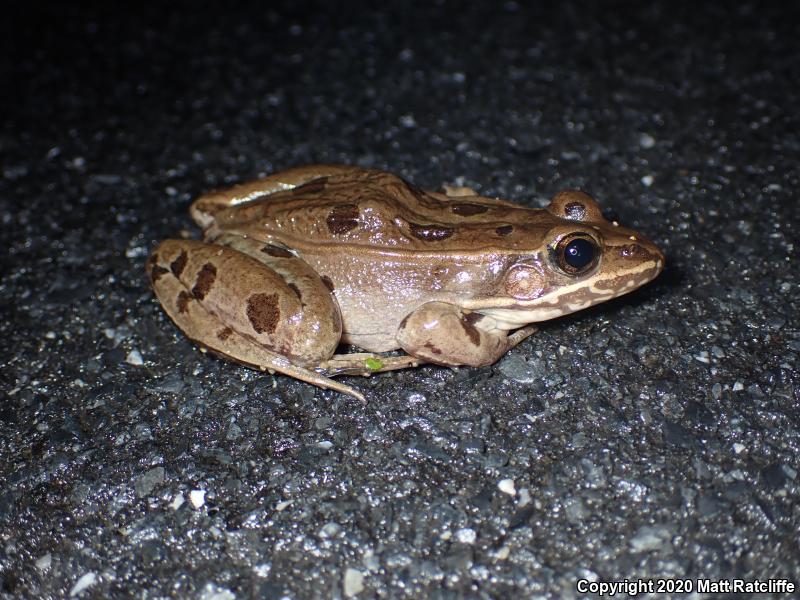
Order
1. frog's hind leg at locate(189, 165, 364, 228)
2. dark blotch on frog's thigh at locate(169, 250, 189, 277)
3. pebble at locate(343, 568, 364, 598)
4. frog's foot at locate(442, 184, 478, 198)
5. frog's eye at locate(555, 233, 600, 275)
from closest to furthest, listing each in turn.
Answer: pebble at locate(343, 568, 364, 598) < frog's eye at locate(555, 233, 600, 275) < dark blotch on frog's thigh at locate(169, 250, 189, 277) < frog's hind leg at locate(189, 165, 364, 228) < frog's foot at locate(442, 184, 478, 198)

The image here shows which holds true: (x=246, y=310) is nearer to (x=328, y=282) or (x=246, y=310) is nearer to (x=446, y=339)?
(x=328, y=282)

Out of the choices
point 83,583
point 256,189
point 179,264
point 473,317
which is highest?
point 256,189

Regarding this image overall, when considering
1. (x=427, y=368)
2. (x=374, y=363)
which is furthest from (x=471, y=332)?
(x=374, y=363)

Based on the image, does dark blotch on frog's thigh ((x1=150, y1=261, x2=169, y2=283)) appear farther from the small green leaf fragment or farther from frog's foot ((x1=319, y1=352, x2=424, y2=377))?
the small green leaf fragment

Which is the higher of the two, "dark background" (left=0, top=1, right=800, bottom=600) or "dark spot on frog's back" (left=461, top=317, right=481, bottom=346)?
"dark spot on frog's back" (left=461, top=317, right=481, bottom=346)

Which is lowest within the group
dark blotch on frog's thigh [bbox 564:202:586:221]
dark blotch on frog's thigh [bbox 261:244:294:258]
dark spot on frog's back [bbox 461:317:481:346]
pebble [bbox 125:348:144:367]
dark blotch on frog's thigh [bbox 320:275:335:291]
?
pebble [bbox 125:348:144:367]

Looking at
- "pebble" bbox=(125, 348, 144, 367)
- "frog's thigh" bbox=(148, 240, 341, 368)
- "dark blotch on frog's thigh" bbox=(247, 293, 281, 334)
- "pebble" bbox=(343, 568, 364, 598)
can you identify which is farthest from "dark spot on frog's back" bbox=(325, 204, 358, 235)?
"pebble" bbox=(343, 568, 364, 598)

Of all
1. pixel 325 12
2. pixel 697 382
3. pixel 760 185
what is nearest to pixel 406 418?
pixel 697 382
